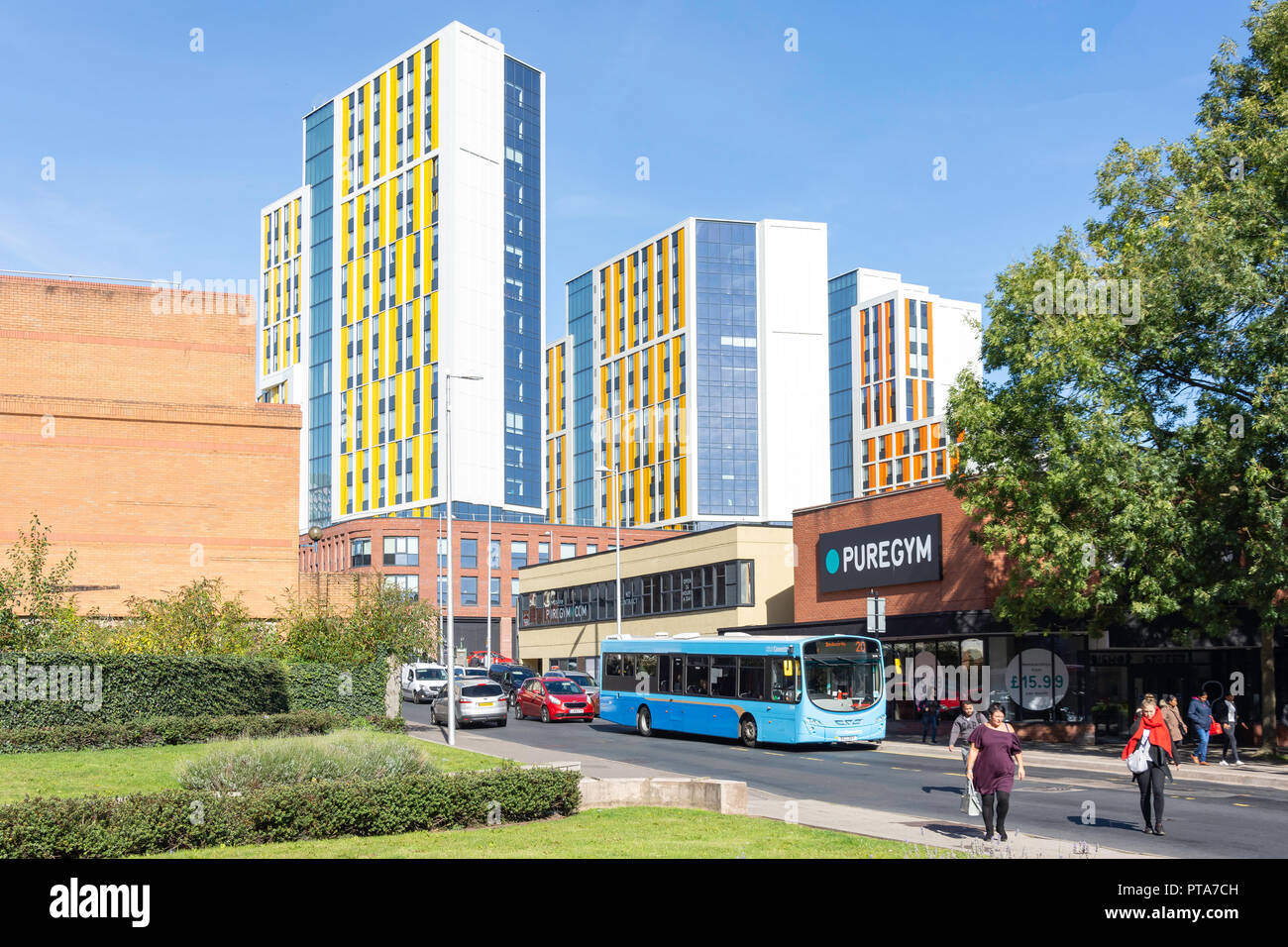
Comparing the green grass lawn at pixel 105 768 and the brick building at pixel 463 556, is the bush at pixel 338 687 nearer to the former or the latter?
the green grass lawn at pixel 105 768

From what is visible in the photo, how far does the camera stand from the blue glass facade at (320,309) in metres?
118

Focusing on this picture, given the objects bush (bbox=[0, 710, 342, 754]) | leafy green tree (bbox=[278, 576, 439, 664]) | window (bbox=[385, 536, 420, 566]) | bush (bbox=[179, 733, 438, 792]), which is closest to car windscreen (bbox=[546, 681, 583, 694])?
leafy green tree (bbox=[278, 576, 439, 664])

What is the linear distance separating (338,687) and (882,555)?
19.9 m

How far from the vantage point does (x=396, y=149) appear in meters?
110

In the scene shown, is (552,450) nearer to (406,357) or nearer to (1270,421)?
(406,357)

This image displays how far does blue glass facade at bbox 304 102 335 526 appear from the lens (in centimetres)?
11762

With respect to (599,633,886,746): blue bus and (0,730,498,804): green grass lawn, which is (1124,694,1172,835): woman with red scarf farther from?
(599,633,886,746): blue bus

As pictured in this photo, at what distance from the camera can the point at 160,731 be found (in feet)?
88.0

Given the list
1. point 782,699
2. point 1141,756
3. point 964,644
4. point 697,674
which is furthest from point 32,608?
point 1141,756

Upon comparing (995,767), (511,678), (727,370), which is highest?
(727,370)

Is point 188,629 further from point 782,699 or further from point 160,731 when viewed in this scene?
point 782,699

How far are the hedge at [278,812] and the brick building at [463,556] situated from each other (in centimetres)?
7637
